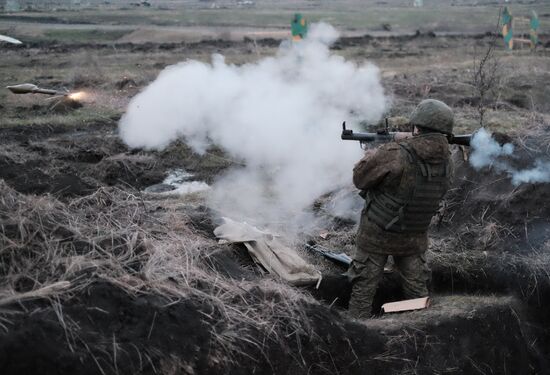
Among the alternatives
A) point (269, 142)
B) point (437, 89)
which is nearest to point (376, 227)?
point (269, 142)

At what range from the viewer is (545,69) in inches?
759

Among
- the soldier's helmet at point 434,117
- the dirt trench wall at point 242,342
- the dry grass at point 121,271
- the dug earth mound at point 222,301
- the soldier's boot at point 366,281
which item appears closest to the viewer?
the dirt trench wall at point 242,342

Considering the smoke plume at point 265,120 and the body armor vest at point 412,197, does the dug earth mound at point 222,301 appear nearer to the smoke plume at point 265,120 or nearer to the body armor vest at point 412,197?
the body armor vest at point 412,197

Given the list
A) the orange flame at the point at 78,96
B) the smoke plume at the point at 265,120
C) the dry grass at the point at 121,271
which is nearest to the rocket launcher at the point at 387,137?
the dry grass at the point at 121,271

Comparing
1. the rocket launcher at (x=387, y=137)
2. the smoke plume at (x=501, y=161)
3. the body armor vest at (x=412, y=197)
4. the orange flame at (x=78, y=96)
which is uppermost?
the rocket launcher at (x=387, y=137)

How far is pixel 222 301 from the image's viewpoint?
405 centimetres

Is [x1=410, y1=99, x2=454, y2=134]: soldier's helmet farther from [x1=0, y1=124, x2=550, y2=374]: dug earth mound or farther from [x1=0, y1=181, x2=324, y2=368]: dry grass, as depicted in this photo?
[x1=0, y1=181, x2=324, y2=368]: dry grass

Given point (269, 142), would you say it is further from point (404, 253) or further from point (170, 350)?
point (170, 350)

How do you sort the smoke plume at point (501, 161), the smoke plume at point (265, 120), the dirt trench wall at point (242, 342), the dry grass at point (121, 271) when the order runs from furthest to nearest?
1. the smoke plume at point (265, 120)
2. the smoke plume at point (501, 161)
3. the dry grass at point (121, 271)
4. the dirt trench wall at point (242, 342)

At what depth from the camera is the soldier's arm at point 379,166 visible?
4707mm

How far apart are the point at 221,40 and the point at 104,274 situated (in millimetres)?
23845

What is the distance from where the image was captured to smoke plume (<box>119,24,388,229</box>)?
28.8ft

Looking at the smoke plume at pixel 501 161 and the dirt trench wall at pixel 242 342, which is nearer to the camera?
the dirt trench wall at pixel 242 342

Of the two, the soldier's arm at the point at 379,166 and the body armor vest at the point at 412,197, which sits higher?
the soldier's arm at the point at 379,166
